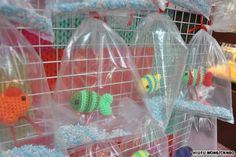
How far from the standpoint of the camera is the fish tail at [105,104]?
1.89ft

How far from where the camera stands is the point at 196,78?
0.83 m

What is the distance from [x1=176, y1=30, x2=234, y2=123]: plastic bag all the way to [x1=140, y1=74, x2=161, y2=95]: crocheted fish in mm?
152

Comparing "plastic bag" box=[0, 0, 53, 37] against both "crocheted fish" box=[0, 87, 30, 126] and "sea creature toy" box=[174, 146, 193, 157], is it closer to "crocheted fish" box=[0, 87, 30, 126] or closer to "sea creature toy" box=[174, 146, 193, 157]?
"crocheted fish" box=[0, 87, 30, 126]

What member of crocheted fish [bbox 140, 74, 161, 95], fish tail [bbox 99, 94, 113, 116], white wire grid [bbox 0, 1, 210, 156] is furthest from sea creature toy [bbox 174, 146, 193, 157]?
fish tail [bbox 99, 94, 113, 116]

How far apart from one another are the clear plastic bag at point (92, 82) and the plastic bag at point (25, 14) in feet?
0.43

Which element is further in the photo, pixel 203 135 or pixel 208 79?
pixel 203 135

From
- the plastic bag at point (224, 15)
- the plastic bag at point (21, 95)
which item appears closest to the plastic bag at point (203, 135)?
the plastic bag at point (224, 15)

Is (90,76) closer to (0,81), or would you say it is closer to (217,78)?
(0,81)

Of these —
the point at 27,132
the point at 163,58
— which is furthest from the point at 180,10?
the point at 27,132

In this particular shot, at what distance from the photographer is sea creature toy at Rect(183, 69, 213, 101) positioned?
2.71 ft

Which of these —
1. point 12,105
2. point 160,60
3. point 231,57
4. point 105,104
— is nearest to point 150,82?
point 160,60

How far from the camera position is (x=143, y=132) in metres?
0.69

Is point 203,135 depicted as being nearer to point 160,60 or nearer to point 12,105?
point 160,60

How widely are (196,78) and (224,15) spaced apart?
0.25 meters
